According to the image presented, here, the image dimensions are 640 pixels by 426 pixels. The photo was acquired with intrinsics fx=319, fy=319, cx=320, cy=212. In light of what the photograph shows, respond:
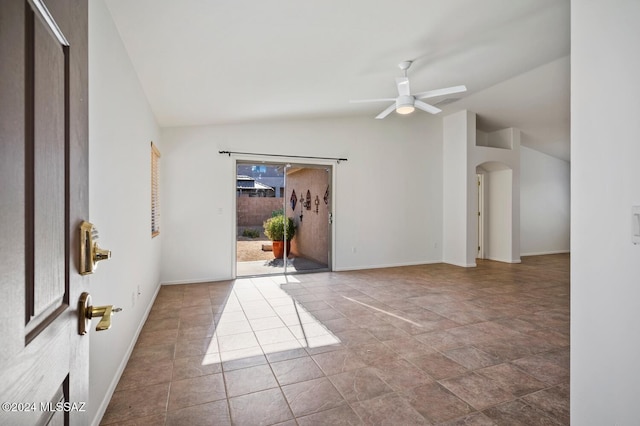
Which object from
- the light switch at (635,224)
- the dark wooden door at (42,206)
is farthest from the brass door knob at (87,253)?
the light switch at (635,224)

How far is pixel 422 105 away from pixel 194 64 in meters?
2.69

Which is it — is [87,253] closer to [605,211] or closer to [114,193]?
[114,193]

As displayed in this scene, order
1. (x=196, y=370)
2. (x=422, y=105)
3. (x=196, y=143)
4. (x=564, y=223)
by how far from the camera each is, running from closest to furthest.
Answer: (x=196, y=370)
(x=422, y=105)
(x=196, y=143)
(x=564, y=223)

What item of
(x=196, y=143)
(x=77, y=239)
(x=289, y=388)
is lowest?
(x=289, y=388)

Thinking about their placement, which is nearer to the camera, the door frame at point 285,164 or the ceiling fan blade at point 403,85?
the ceiling fan blade at point 403,85

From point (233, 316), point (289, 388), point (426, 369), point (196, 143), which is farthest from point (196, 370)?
point (196, 143)

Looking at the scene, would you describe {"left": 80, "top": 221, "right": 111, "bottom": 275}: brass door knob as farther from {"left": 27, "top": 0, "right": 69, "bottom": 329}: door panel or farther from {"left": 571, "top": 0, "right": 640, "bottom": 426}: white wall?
{"left": 571, "top": 0, "right": 640, "bottom": 426}: white wall

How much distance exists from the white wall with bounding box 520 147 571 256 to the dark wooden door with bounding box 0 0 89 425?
29.7 feet

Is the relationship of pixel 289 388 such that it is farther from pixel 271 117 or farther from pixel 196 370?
pixel 271 117

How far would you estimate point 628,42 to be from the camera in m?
1.13

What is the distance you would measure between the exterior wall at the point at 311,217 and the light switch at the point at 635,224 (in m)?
4.99

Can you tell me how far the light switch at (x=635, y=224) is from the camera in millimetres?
1089

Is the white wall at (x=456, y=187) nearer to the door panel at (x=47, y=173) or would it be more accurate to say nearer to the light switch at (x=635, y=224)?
the light switch at (x=635, y=224)

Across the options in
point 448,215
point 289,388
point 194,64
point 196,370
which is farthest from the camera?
point 448,215
